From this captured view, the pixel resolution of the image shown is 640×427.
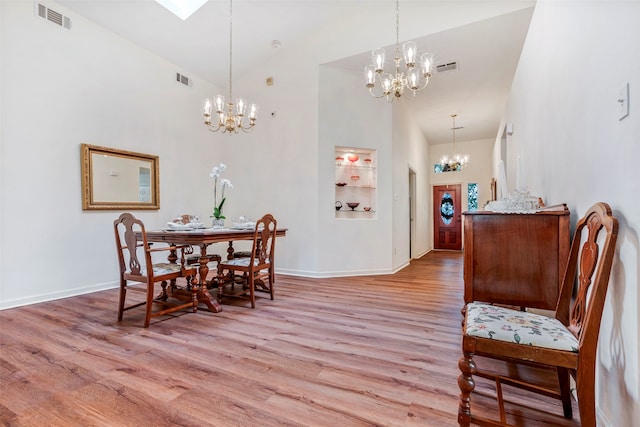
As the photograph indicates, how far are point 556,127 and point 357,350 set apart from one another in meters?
2.11

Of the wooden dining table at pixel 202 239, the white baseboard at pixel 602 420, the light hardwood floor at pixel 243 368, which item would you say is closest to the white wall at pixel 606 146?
the white baseboard at pixel 602 420

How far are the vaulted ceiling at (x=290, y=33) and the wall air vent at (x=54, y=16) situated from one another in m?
0.15

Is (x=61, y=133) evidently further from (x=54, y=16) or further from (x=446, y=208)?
(x=446, y=208)

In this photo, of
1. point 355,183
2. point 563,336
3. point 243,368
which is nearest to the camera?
point 563,336

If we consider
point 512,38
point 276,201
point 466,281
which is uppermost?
point 512,38

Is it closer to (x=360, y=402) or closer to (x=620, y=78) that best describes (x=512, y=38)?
(x=620, y=78)

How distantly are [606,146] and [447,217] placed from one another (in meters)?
8.10

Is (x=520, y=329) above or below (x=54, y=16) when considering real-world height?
below

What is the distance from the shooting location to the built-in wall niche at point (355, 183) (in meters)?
5.06

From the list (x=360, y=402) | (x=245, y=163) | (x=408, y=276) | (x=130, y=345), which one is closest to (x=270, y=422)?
(x=360, y=402)

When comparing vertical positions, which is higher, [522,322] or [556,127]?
[556,127]

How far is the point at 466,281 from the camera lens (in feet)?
6.89

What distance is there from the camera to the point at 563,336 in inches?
46.8

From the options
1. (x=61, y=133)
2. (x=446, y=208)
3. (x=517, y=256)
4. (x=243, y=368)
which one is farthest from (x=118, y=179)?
(x=446, y=208)
